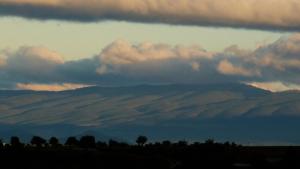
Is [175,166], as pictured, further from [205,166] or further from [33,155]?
[33,155]

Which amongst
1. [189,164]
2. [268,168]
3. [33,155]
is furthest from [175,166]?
[33,155]

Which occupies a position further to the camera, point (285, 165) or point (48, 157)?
point (48, 157)

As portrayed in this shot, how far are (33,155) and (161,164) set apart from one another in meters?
25.6

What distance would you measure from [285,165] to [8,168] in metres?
44.8

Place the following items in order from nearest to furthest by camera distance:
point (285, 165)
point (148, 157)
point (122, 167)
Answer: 1. point (285, 165)
2. point (122, 167)
3. point (148, 157)

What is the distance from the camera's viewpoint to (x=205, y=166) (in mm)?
175625

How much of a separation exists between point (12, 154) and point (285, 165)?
51574 millimetres

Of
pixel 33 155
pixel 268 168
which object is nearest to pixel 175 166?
pixel 268 168

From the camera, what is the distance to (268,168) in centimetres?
17288

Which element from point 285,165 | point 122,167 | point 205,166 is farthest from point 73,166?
point 285,165

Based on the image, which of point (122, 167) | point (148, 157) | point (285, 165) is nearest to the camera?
point (285, 165)

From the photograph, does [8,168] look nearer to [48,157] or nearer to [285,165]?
[48,157]

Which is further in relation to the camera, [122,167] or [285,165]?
[122,167]

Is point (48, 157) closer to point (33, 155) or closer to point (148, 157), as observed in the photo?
point (33, 155)
